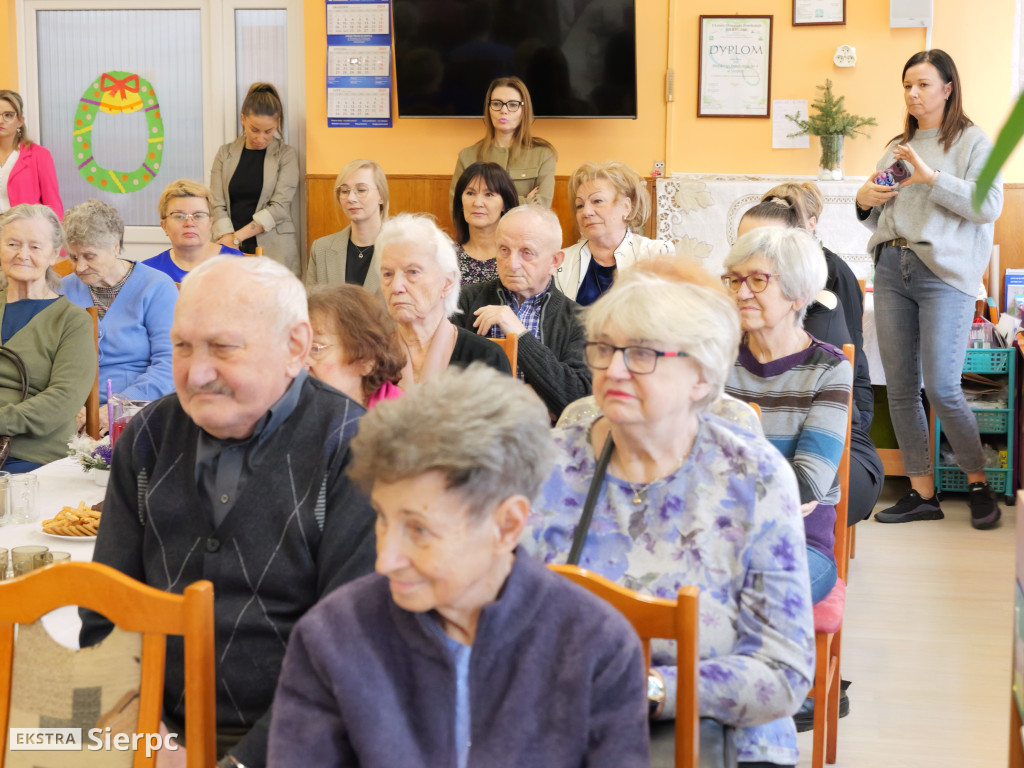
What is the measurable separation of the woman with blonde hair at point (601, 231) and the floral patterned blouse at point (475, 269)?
0.36m

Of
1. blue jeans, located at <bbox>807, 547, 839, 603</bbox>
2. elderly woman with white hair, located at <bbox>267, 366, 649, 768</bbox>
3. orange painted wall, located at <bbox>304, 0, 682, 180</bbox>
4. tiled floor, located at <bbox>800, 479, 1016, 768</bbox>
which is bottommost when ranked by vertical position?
tiled floor, located at <bbox>800, 479, 1016, 768</bbox>

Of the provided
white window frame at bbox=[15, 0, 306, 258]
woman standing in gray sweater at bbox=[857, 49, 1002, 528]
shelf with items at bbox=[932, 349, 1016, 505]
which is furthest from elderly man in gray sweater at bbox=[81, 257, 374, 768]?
white window frame at bbox=[15, 0, 306, 258]

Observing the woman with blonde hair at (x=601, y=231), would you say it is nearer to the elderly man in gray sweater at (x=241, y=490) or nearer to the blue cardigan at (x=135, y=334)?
the blue cardigan at (x=135, y=334)

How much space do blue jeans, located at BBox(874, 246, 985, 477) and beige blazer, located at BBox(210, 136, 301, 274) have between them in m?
3.15

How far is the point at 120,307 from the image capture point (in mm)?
3543

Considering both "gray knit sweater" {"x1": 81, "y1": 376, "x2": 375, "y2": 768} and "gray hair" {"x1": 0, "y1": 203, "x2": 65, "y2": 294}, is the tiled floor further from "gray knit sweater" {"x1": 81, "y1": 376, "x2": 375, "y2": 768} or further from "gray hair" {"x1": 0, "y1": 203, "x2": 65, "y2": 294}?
"gray hair" {"x1": 0, "y1": 203, "x2": 65, "y2": 294}

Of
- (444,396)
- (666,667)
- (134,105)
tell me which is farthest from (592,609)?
(134,105)

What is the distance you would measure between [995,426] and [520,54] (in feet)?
9.91

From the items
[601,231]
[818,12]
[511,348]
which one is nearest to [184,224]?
[601,231]

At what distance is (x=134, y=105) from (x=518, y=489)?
19.2ft

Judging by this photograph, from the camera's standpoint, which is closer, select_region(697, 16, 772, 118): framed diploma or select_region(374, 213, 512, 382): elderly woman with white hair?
select_region(374, 213, 512, 382): elderly woman with white hair

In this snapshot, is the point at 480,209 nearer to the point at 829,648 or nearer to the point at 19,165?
the point at 829,648

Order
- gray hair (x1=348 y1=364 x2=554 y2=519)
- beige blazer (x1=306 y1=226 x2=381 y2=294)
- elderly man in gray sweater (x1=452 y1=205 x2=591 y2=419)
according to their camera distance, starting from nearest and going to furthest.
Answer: gray hair (x1=348 y1=364 x2=554 y2=519) < elderly man in gray sweater (x1=452 y1=205 x2=591 y2=419) < beige blazer (x1=306 y1=226 x2=381 y2=294)

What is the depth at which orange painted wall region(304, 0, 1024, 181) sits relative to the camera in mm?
5254
